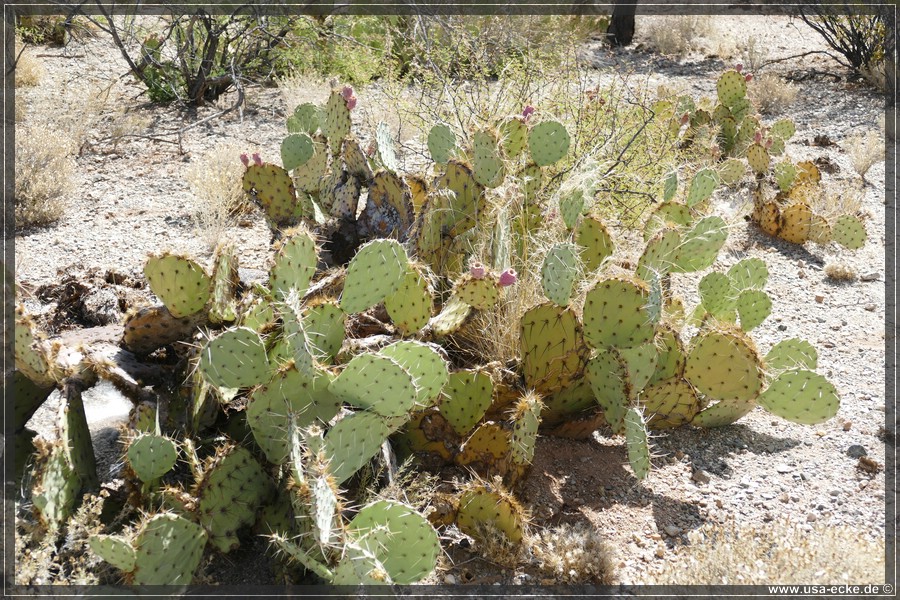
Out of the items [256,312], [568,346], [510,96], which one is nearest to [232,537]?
[256,312]

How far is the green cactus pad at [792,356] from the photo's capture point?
378 centimetres

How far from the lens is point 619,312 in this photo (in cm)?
314

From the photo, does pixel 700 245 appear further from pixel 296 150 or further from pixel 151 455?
pixel 151 455

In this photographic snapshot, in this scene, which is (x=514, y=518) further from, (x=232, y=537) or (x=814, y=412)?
(x=814, y=412)

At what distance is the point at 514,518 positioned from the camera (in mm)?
2832

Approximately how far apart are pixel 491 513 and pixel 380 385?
2.12 feet

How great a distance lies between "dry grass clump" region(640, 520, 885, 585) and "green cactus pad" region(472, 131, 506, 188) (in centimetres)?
186

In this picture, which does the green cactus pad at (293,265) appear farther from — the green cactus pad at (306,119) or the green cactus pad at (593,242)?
the green cactus pad at (306,119)

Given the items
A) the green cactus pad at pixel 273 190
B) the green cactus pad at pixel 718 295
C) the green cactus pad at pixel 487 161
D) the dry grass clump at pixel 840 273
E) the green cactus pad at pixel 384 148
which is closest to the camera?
the green cactus pad at pixel 487 161

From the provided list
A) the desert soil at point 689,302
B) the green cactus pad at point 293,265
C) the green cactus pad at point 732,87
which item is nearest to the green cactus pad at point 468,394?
the desert soil at point 689,302

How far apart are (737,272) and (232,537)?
2.90 metres

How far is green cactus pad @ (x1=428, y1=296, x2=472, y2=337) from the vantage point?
11.2ft

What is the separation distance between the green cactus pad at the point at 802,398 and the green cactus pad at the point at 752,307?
449 millimetres

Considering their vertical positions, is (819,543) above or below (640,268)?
below
